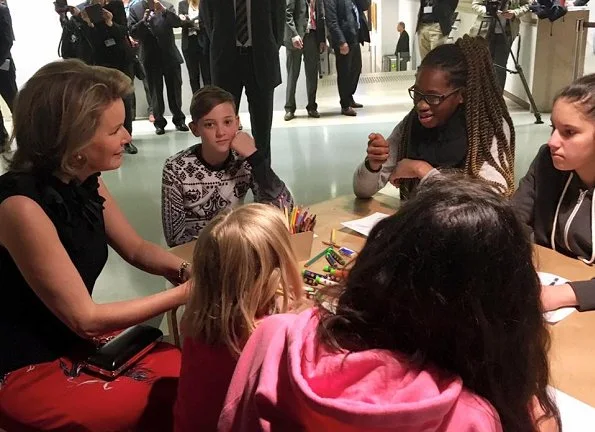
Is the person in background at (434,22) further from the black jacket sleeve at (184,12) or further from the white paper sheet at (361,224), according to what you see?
the white paper sheet at (361,224)

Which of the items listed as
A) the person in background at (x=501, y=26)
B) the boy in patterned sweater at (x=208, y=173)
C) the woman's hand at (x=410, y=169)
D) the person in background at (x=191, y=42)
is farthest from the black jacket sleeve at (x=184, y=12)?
the woman's hand at (x=410, y=169)

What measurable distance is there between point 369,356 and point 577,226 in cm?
109

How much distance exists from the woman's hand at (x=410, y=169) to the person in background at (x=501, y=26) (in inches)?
119

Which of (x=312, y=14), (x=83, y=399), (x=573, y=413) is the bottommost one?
(x=83, y=399)

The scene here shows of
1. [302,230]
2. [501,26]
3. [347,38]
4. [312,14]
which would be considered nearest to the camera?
[302,230]

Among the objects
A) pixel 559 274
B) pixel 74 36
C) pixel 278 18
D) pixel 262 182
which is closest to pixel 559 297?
pixel 559 274

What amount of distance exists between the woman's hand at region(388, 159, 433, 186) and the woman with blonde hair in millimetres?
905

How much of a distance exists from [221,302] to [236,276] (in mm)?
53

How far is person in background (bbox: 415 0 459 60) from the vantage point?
4.62 meters

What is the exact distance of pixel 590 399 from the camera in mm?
1023

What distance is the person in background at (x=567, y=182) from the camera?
1.51 m

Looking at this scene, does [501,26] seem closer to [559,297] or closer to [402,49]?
[402,49]

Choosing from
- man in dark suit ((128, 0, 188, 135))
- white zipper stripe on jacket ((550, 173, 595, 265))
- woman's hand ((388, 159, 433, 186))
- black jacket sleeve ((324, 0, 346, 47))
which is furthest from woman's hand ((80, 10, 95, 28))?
white zipper stripe on jacket ((550, 173, 595, 265))

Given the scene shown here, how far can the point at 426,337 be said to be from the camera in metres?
0.74
